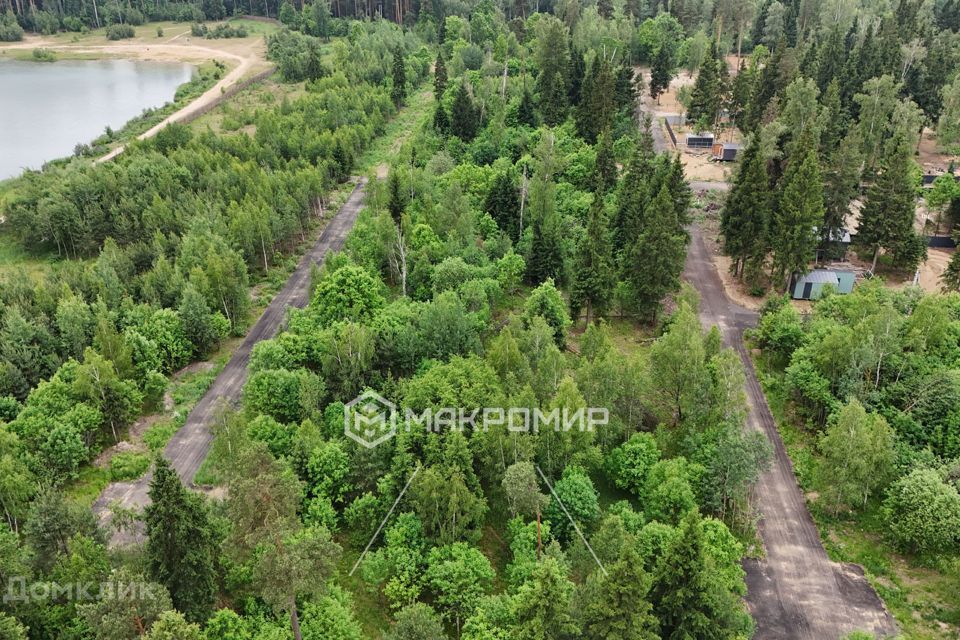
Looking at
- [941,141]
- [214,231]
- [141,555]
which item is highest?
[941,141]

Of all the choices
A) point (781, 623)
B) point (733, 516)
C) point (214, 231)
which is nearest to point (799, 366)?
point (733, 516)

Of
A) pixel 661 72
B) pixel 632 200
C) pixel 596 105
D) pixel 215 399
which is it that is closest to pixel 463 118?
pixel 596 105

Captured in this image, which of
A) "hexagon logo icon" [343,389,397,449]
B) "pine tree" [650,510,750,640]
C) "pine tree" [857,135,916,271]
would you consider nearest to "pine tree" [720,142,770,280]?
"pine tree" [857,135,916,271]

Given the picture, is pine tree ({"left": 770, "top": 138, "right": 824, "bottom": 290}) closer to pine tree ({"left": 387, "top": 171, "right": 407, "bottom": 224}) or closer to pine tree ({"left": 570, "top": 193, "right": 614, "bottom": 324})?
pine tree ({"left": 570, "top": 193, "right": 614, "bottom": 324})

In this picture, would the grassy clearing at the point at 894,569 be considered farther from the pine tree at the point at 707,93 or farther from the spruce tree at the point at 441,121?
the pine tree at the point at 707,93

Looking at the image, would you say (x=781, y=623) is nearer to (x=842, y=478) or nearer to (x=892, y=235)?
(x=842, y=478)

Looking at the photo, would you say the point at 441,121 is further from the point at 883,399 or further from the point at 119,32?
the point at 119,32
